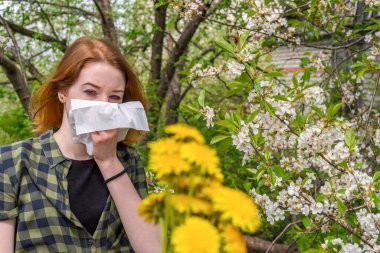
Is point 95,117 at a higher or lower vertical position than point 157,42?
lower

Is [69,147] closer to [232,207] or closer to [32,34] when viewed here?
[232,207]

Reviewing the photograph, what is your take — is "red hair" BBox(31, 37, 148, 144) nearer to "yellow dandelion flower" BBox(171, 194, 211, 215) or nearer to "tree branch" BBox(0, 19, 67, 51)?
"yellow dandelion flower" BBox(171, 194, 211, 215)

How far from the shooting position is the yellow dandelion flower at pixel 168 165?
1.71 ft

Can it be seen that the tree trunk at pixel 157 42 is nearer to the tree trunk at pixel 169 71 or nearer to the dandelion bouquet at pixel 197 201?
the tree trunk at pixel 169 71

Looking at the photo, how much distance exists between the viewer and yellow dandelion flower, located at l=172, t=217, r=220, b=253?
17.7 inches

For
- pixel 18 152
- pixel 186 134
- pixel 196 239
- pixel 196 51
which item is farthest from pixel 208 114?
pixel 196 51

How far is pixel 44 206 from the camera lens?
1.68 m

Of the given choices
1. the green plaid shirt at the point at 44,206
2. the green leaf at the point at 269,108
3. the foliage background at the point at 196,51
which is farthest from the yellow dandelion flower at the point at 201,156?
the foliage background at the point at 196,51

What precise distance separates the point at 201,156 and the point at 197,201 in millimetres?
50

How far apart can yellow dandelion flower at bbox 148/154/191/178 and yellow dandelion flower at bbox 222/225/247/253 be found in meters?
0.08

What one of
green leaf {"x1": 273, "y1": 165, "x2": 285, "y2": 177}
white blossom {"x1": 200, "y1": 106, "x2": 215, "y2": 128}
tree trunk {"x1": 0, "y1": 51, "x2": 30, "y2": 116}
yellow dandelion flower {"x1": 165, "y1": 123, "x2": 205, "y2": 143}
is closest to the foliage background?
tree trunk {"x1": 0, "y1": 51, "x2": 30, "y2": 116}

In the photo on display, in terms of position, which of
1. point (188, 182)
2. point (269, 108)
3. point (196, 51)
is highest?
point (196, 51)

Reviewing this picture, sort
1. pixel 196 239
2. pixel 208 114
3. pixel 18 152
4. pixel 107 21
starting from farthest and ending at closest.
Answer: pixel 107 21
pixel 208 114
pixel 18 152
pixel 196 239

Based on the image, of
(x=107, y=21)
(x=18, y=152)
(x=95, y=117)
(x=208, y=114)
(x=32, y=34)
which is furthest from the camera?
(x=107, y=21)
